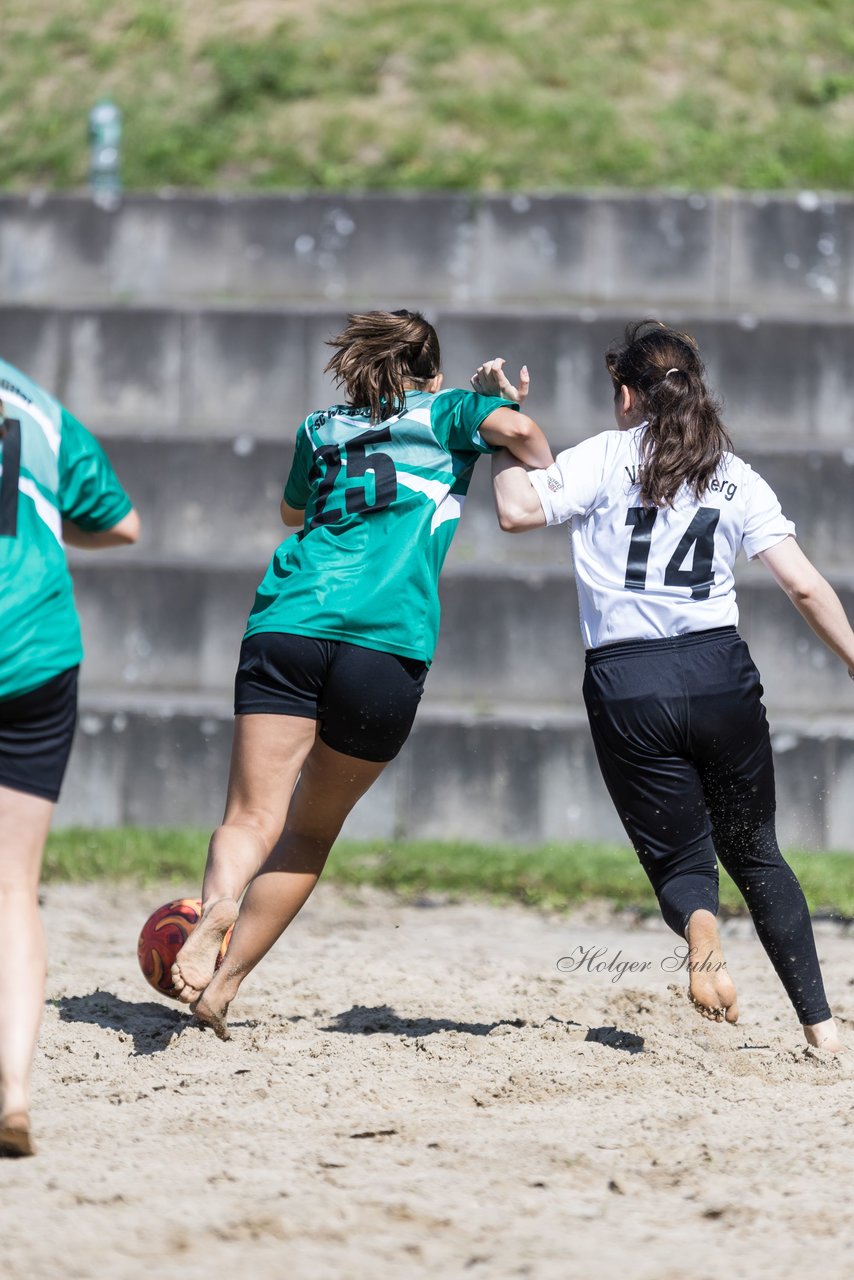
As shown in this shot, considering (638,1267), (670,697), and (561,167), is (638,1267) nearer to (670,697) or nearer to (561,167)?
(670,697)

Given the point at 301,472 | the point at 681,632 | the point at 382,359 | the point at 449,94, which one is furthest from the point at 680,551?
the point at 449,94

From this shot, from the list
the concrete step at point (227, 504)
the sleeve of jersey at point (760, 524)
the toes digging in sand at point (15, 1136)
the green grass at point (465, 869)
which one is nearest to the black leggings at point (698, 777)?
the sleeve of jersey at point (760, 524)

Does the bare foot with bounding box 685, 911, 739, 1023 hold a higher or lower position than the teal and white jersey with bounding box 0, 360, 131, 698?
lower

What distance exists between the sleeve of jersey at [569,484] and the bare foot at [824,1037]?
1.60 m

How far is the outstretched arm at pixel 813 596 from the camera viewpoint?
163 inches

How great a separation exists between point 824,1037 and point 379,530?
1.89 metres

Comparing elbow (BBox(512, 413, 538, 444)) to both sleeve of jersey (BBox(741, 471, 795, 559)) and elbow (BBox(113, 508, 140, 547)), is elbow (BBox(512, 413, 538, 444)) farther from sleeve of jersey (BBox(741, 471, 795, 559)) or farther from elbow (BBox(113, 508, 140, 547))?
elbow (BBox(113, 508, 140, 547))

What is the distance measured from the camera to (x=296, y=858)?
171 inches

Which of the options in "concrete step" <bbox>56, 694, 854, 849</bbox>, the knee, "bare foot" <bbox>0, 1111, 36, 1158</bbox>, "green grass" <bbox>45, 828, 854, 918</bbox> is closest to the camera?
"bare foot" <bbox>0, 1111, 36, 1158</bbox>

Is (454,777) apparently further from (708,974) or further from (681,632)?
(708,974)

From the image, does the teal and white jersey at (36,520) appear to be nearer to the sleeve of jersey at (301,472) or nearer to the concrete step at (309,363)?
the sleeve of jersey at (301,472)

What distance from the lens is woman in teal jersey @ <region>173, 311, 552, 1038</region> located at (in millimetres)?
4109

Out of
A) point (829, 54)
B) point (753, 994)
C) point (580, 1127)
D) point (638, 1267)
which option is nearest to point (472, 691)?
point (753, 994)

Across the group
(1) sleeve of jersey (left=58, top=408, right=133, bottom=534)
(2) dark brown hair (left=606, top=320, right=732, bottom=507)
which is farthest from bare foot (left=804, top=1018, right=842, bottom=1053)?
(1) sleeve of jersey (left=58, top=408, right=133, bottom=534)
